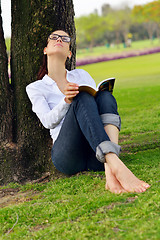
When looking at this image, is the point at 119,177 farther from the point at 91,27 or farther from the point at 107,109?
the point at 91,27

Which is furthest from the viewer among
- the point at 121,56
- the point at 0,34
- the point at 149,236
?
the point at 121,56

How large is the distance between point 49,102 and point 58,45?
2.07ft

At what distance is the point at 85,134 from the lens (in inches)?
115

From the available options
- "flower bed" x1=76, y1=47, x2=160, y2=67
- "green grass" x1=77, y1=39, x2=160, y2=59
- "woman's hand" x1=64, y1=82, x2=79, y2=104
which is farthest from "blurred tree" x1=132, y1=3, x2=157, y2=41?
"woman's hand" x1=64, y1=82, x2=79, y2=104

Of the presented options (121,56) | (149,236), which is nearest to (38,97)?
(149,236)

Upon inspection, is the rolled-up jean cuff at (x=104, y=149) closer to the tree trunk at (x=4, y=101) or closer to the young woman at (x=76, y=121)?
the young woman at (x=76, y=121)

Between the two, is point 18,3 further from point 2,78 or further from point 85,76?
point 85,76

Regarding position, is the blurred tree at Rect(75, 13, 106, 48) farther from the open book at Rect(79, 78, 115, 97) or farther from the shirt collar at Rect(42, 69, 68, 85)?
the open book at Rect(79, 78, 115, 97)

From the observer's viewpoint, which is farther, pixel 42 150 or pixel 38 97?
pixel 42 150

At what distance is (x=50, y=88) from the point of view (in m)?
3.50

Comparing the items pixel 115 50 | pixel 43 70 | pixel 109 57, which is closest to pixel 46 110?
pixel 43 70

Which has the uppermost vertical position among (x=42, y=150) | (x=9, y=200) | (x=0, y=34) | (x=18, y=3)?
(x=18, y=3)

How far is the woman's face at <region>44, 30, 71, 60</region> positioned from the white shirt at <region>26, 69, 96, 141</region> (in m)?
0.24

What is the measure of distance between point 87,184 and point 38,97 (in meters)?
0.96
